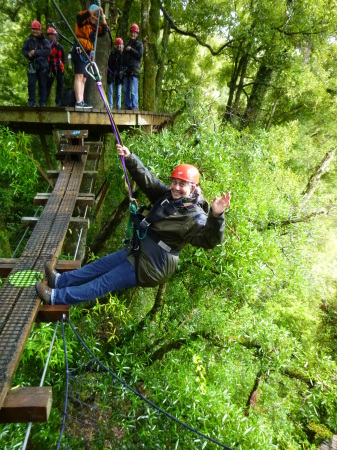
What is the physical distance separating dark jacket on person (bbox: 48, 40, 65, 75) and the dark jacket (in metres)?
0.45

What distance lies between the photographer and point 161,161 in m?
4.03

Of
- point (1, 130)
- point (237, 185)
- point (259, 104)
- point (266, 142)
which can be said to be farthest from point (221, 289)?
point (259, 104)

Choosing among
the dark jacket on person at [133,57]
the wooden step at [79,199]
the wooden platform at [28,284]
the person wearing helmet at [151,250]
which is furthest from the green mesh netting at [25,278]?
the dark jacket on person at [133,57]

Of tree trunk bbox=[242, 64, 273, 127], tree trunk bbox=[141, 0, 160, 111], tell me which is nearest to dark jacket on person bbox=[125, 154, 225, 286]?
tree trunk bbox=[141, 0, 160, 111]

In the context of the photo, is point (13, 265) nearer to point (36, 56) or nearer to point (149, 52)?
point (36, 56)

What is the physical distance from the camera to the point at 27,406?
1.71 metres

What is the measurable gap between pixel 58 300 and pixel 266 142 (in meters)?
4.37

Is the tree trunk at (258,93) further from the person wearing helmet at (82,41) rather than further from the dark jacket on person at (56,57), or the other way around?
the dark jacket on person at (56,57)

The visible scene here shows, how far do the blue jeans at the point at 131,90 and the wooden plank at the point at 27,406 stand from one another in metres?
A: 6.16

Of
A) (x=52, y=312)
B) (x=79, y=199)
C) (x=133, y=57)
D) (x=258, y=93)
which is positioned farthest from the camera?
(x=258, y=93)

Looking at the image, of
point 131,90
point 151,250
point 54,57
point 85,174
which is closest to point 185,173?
point 151,250

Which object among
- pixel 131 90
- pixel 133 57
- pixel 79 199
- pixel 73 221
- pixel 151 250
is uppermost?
pixel 133 57

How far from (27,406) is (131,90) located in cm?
638

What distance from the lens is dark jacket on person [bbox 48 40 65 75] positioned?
5.86 meters
